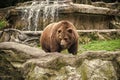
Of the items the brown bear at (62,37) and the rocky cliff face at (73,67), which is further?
the brown bear at (62,37)

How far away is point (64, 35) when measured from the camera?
8.14 m

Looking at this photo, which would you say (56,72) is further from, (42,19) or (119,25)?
(119,25)

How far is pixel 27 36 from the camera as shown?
1429 centimetres

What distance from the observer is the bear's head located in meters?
8.14

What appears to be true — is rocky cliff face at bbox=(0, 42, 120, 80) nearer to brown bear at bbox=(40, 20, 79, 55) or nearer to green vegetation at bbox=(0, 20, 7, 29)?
brown bear at bbox=(40, 20, 79, 55)

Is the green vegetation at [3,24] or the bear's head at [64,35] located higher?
the bear's head at [64,35]

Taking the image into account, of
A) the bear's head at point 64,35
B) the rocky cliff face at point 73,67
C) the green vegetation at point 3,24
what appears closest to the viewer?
the rocky cliff face at point 73,67

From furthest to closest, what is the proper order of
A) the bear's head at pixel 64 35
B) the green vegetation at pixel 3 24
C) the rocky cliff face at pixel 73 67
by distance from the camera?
the green vegetation at pixel 3 24 → the bear's head at pixel 64 35 → the rocky cliff face at pixel 73 67

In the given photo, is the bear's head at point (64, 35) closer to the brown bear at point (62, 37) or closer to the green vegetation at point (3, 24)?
the brown bear at point (62, 37)

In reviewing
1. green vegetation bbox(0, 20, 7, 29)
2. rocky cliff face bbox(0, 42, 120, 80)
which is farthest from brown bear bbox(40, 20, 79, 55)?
green vegetation bbox(0, 20, 7, 29)

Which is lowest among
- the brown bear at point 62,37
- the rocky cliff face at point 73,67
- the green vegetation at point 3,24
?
the green vegetation at point 3,24

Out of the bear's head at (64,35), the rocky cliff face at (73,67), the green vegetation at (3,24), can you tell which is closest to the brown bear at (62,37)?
the bear's head at (64,35)

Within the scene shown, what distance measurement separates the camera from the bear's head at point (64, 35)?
8.14m

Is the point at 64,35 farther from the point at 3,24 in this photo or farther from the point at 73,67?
the point at 3,24
